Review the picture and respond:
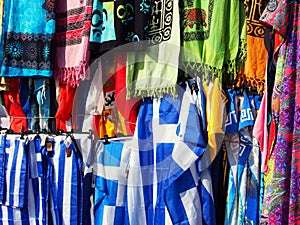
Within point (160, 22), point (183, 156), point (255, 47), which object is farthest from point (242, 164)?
point (160, 22)

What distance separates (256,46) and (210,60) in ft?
0.64

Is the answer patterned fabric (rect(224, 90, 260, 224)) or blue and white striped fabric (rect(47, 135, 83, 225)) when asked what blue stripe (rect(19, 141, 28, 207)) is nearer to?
blue and white striped fabric (rect(47, 135, 83, 225))

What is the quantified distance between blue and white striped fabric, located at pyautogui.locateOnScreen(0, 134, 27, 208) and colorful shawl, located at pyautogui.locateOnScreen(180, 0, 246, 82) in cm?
91

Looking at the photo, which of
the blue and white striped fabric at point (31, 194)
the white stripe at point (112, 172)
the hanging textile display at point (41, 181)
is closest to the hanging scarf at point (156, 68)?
the white stripe at point (112, 172)

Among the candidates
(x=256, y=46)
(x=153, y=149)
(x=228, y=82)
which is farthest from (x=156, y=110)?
(x=256, y=46)

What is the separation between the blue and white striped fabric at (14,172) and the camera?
7.12 feet

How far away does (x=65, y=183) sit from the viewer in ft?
7.14

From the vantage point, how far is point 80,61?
82.3 inches

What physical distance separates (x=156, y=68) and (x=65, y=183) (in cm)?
72

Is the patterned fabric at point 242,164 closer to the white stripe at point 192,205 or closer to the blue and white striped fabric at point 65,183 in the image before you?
the white stripe at point 192,205

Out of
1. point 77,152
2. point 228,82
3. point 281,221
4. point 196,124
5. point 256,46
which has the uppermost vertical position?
point 256,46

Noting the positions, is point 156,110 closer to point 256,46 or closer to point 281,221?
point 256,46

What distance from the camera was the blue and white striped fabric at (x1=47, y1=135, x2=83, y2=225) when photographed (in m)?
2.16

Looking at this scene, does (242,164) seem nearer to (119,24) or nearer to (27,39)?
(119,24)
